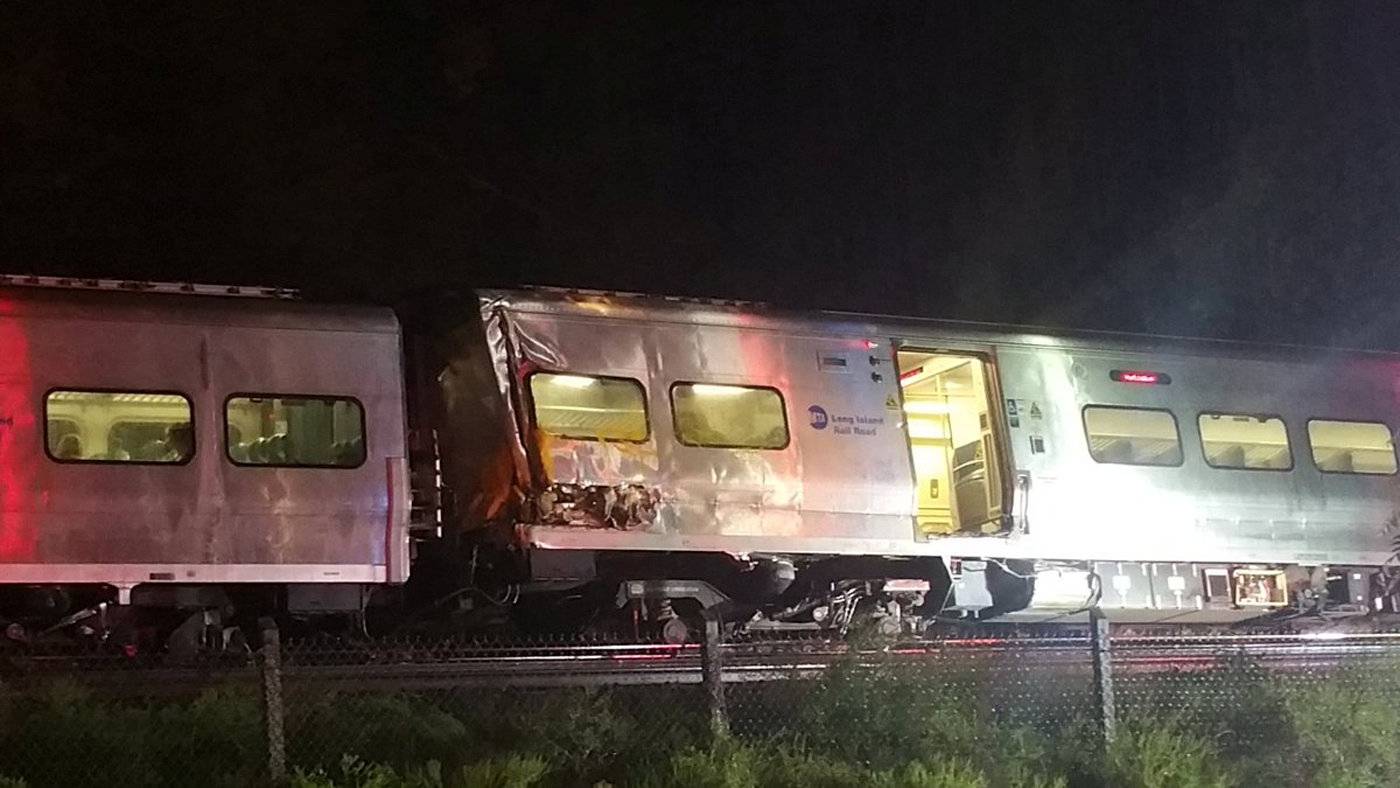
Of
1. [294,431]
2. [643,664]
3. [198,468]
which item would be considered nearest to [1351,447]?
[643,664]

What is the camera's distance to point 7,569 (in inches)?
432

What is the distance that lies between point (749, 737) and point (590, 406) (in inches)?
171

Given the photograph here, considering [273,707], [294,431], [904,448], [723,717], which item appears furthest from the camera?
[904,448]

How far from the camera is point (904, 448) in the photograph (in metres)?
13.6

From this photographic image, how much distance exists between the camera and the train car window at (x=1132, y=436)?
14.7 metres

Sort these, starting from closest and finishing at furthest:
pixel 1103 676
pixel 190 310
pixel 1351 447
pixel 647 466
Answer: pixel 1103 676
pixel 190 310
pixel 647 466
pixel 1351 447

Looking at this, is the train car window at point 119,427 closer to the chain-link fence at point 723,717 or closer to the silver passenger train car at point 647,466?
the silver passenger train car at point 647,466

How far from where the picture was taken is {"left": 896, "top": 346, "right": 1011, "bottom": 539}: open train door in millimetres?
14281

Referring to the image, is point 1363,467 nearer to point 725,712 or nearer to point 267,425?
point 725,712

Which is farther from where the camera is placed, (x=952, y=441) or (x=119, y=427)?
(x=952, y=441)

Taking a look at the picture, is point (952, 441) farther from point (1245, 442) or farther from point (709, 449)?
point (709, 449)

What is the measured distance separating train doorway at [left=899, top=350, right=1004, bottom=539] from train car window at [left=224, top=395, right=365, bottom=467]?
5.07 meters

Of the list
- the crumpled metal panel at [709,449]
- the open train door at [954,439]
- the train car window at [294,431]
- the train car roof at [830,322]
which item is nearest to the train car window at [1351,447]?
the train car roof at [830,322]

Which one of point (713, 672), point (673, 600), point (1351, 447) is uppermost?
point (1351, 447)
